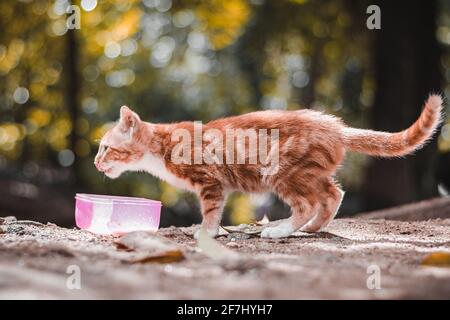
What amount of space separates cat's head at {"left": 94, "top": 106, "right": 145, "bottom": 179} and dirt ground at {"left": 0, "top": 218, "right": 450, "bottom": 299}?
975mm

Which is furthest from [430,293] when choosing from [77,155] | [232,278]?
[77,155]

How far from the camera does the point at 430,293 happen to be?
2.23 meters

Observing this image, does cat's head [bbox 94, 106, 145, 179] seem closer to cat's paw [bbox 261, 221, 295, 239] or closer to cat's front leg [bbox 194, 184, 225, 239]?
cat's front leg [bbox 194, 184, 225, 239]

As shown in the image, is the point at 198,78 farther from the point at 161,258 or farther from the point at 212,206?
the point at 161,258

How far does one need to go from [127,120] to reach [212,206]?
117 cm

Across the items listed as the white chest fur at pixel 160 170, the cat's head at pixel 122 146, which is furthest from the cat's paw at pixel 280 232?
the cat's head at pixel 122 146

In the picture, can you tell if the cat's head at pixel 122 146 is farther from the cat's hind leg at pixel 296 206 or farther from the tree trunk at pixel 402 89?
the tree trunk at pixel 402 89

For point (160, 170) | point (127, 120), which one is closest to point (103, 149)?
point (127, 120)

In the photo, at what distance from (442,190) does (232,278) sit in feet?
26.7

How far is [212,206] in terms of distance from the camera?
4.50 m

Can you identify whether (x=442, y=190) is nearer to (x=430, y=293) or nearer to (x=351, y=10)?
(x=351, y=10)

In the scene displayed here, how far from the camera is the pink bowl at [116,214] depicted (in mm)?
4492

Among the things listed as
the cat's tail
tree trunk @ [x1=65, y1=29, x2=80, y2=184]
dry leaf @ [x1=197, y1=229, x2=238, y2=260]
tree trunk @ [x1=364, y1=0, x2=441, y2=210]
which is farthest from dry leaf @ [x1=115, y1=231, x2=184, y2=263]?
tree trunk @ [x1=65, y1=29, x2=80, y2=184]

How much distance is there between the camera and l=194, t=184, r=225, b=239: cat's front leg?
4480 millimetres
